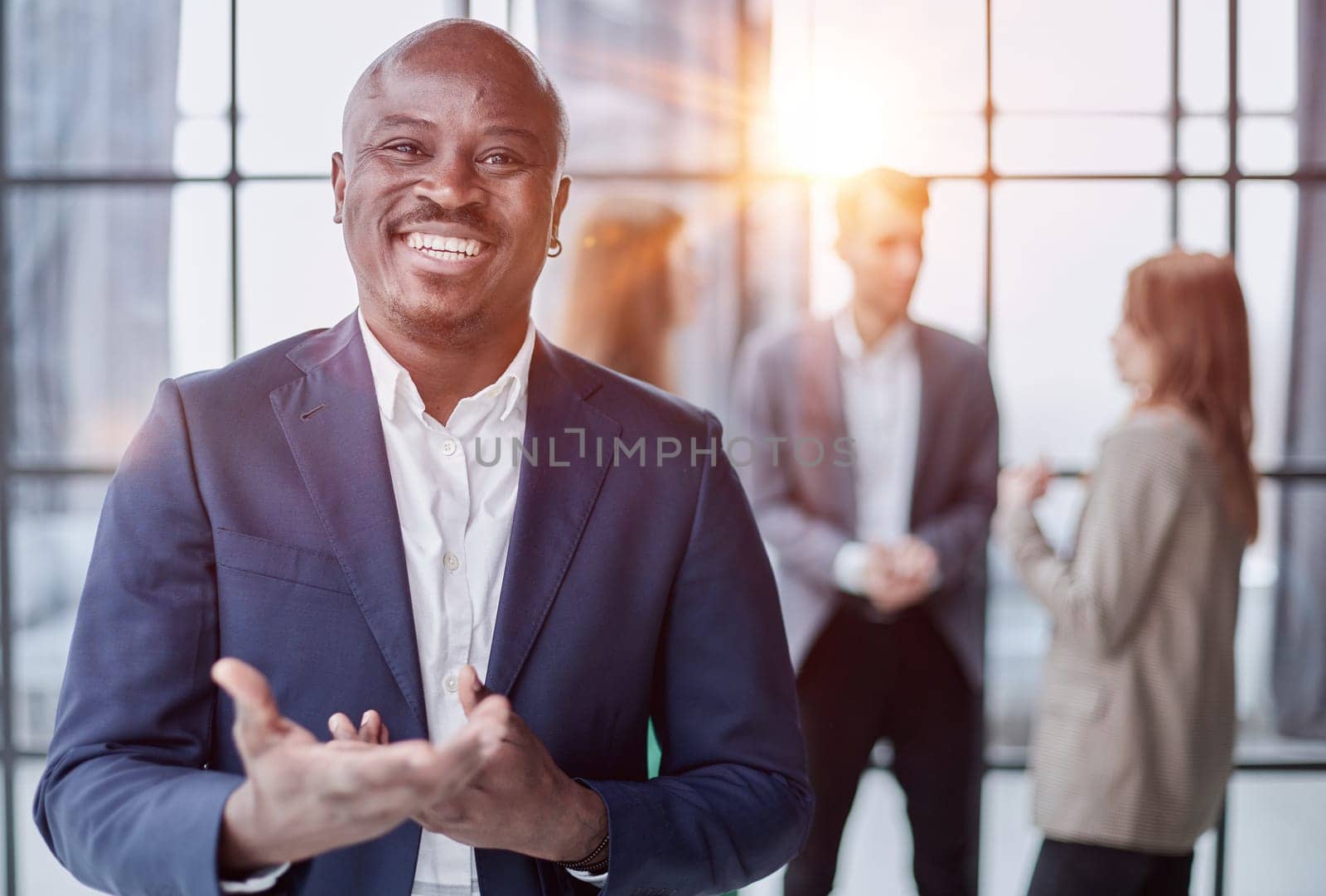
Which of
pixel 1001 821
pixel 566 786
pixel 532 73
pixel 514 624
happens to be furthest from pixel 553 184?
pixel 1001 821

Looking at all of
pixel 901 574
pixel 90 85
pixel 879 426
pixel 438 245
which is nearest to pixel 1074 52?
pixel 879 426

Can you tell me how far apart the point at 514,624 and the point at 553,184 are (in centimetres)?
64

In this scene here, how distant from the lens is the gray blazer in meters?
2.48

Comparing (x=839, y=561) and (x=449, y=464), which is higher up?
(x=449, y=464)

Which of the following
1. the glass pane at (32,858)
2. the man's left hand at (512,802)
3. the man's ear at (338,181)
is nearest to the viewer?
the man's left hand at (512,802)

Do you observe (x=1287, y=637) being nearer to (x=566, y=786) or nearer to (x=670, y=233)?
(x=670, y=233)

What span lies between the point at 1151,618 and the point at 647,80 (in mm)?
1604

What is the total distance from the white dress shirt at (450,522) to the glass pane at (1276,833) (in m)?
2.03

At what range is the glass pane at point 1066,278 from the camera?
253 cm

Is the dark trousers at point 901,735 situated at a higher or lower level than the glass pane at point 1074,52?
lower

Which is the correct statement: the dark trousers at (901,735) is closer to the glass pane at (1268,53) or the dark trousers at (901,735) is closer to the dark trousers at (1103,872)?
the dark trousers at (1103,872)

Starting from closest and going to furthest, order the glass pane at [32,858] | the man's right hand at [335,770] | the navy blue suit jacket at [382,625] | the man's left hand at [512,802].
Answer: the man's right hand at [335,770], the man's left hand at [512,802], the navy blue suit jacket at [382,625], the glass pane at [32,858]

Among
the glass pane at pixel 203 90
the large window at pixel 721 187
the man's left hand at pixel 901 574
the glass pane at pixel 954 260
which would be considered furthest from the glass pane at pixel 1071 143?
the glass pane at pixel 203 90

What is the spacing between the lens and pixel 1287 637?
2670 mm
